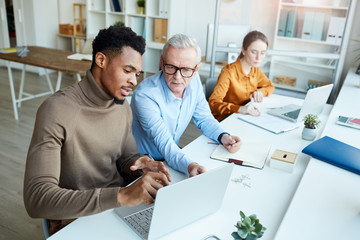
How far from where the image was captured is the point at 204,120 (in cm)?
198

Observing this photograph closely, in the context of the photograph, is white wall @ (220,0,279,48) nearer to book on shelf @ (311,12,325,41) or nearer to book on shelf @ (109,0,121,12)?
book on shelf @ (311,12,325,41)

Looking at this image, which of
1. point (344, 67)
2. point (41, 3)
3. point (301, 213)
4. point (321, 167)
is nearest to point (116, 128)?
point (301, 213)

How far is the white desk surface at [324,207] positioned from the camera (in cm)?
105

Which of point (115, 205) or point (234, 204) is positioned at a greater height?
point (115, 205)

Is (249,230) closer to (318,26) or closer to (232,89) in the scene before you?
(232,89)

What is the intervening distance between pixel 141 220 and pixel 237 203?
388mm

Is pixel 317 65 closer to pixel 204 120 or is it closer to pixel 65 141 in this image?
pixel 204 120

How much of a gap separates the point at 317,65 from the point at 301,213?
11.0 ft

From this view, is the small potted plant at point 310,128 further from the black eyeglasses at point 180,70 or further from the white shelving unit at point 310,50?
the white shelving unit at point 310,50

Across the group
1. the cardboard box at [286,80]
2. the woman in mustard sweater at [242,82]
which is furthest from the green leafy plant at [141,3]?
the woman in mustard sweater at [242,82]

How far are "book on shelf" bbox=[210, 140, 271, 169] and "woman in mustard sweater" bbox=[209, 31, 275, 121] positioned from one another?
0.57 meters

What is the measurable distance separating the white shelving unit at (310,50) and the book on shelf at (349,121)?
5.17 ft

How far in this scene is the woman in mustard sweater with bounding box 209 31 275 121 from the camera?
8.01 ft

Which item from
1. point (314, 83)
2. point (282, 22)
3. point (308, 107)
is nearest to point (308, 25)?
point (282, 22)
